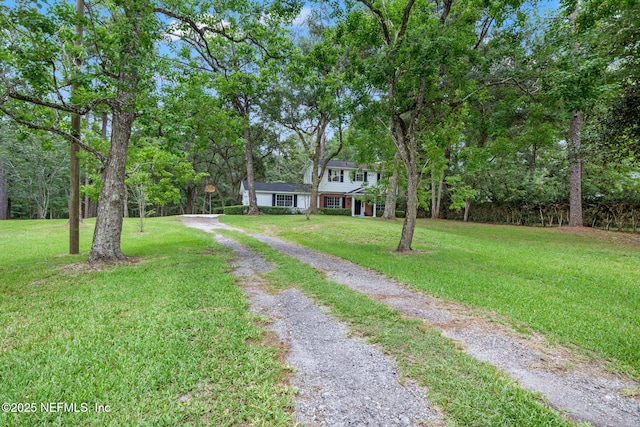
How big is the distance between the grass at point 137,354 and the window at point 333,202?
1010 inches

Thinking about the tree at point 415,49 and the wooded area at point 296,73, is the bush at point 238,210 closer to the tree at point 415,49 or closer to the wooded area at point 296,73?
the wooded area at point 296,73

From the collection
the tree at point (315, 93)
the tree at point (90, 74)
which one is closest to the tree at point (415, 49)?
the tree at point (315, 93)

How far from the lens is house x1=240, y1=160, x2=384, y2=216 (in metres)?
30.5

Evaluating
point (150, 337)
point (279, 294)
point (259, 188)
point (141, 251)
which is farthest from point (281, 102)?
point (150, 337)

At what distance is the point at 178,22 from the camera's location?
8.45 m

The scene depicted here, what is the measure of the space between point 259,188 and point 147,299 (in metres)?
27.5

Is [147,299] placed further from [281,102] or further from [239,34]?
[281,102]

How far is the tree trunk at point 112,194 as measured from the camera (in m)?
7.46

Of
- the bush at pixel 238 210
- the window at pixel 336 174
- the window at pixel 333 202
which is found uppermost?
the window at pixel 336 174

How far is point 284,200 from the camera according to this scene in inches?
1297

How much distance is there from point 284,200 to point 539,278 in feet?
90.9

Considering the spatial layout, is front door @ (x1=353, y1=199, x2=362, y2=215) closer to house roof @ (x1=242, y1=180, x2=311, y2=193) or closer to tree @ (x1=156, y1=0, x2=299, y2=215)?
house roof @ (x1=242, y1=180, x2=311, y2=193)

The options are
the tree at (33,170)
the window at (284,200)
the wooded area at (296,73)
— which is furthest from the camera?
the window at (284,200)

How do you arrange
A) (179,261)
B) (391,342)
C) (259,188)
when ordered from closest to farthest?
1. (391,342)
2. (179,261)
3. (259,188)
